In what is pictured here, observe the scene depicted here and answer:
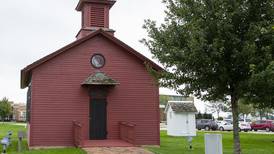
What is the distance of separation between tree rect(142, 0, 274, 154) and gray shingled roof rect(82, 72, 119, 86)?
755 centimetres

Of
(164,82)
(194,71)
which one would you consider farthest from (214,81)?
(164,82)

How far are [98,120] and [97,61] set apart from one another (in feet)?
9.99

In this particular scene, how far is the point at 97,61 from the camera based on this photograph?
891 inches

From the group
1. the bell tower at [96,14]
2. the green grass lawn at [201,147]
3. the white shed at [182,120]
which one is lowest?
the green grass lawn at [201,147]

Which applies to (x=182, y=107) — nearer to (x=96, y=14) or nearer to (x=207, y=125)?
(x=96, y=14)

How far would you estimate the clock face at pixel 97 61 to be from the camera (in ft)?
74.0

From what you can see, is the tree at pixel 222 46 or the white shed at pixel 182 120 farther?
the white shed at pixel 182 120

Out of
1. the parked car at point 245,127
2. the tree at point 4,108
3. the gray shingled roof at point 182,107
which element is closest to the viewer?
the gray shingled roof at point 182,107

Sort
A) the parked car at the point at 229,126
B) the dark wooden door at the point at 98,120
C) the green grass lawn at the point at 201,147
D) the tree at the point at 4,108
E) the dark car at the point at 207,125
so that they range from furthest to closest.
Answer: the tree at the point at 4,108 < the dark car at the point at 207,125 < the parked car at the point at 229,126 < the dark wooden door at the point at 98,120 < the green grass lawn at the point at 201,147

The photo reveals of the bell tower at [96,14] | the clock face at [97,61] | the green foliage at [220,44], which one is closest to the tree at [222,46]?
the green foliage at [220,44]

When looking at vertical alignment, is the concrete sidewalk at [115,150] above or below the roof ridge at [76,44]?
below

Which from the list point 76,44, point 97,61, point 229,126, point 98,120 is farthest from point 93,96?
point 229,126

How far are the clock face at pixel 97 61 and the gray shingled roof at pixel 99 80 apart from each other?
52 cm

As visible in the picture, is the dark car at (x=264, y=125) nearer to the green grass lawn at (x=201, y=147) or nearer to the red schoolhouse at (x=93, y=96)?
the green grass lawn at (x=201, y=147)
